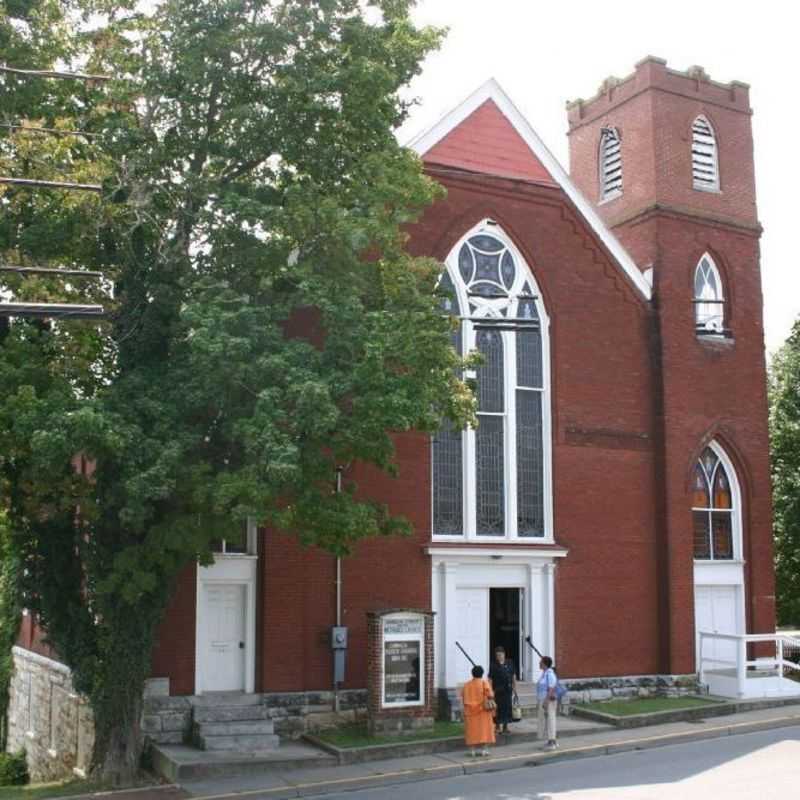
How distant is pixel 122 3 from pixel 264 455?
25.1 feet

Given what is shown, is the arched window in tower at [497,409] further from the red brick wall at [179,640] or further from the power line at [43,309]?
the power line at [43,309]

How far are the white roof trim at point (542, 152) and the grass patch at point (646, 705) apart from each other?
829 centimetres

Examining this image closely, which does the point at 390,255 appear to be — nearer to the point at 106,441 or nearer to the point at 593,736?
the point at 106,441

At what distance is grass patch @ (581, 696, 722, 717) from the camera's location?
68.3 ft

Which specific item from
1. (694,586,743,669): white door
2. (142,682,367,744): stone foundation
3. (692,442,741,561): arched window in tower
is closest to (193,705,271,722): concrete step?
(142,682,367,744): stone foundation

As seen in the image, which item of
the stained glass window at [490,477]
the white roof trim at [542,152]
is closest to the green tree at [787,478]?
the white roof trim at [542,152]

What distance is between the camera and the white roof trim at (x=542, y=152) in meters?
22.8

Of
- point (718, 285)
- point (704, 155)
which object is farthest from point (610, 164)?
point (718, 285)

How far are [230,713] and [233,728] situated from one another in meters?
0.63

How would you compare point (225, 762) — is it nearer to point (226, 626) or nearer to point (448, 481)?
point (226, 626)

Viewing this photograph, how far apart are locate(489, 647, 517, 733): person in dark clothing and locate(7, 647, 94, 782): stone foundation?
668 centimetres

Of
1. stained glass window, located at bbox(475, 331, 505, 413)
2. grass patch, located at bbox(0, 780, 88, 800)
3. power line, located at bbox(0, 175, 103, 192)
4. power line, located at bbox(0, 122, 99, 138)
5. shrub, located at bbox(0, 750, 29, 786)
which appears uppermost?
power line, located at bbox(0, 122, 99, 138)

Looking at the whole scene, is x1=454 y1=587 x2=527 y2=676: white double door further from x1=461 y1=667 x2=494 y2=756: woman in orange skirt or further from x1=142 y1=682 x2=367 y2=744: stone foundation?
x1=461 y1=667 x2=494 y2=756: woman in orange skirt

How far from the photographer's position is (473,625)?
21672 mm
